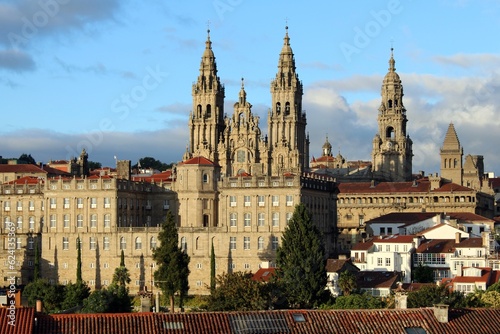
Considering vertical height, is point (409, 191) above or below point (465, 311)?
above

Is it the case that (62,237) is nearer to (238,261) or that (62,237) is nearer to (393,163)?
(238,261)

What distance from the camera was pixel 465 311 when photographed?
60.3m

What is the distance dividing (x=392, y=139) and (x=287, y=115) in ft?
83.0

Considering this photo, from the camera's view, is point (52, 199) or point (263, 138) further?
point (263, 138)

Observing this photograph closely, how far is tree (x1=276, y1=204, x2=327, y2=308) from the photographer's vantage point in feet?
321

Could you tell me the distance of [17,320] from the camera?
53.9 meters

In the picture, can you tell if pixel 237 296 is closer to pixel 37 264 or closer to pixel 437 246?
pixel 437 246

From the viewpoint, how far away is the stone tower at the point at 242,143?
167 meters

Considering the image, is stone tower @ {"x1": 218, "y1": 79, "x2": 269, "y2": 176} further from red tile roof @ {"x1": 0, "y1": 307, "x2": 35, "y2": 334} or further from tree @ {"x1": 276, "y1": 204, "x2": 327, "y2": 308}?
red tile roof @ {"x1": 0, "y1": 307, "x2": 35, "y2": 334}

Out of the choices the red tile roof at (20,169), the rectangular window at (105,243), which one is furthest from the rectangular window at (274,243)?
the red tile roof at (20,169)

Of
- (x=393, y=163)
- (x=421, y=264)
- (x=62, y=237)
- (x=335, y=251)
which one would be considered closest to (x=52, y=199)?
(x=62, y=237)

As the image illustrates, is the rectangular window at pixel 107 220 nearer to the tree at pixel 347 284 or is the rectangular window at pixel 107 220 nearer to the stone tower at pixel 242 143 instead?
the tree at pixel 347 284

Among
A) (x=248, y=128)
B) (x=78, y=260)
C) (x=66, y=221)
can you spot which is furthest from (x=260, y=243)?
(x=248, y=128)

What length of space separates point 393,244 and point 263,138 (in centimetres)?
5441
